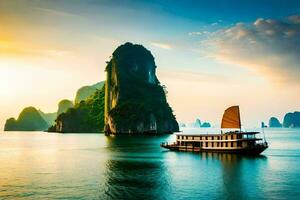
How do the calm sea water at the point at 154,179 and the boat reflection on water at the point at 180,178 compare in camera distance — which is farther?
the boat reflection on water at the point at 180,178

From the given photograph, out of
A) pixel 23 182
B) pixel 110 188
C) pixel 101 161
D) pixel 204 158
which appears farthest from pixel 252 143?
pixel 23 182

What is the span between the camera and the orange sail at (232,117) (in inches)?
2982

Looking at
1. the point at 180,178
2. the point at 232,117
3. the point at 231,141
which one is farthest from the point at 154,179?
the point at 232,117

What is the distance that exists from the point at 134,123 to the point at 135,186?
148036 mm

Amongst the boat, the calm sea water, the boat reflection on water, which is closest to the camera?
the calm sea water

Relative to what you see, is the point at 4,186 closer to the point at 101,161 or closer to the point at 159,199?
the point at 159,199

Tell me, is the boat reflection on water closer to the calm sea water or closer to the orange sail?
the calm sea water

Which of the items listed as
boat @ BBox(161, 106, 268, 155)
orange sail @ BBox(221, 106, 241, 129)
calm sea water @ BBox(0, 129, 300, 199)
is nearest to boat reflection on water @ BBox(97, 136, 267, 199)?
calm sea water @ BBox(0, 129, 300, 199)

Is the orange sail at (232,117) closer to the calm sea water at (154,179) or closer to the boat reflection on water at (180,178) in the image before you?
the boat reflection on water at (180,178)

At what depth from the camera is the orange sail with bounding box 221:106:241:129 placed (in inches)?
2982

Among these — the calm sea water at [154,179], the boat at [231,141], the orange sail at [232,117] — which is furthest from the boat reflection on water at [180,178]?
the orange sail at [232,117]

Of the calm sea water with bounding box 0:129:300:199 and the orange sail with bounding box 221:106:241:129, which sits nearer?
the calm sea water with bounding box 0:129:300:199

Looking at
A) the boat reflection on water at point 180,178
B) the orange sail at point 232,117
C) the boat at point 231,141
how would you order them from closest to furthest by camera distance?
1. the boat reflection on water at point 180,178
2. the boat at point 231,141
3. the orange sail at point 232,117

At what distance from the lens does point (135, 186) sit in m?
42.8
